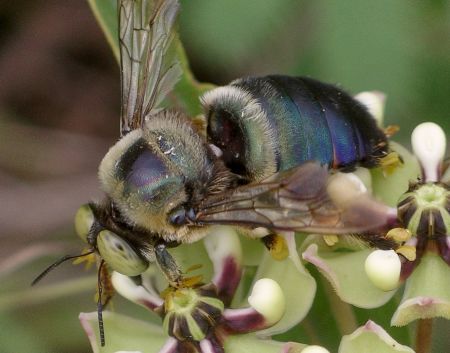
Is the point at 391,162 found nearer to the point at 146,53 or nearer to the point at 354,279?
the point at 354,279

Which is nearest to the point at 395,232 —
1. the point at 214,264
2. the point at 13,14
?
the point at 214,264

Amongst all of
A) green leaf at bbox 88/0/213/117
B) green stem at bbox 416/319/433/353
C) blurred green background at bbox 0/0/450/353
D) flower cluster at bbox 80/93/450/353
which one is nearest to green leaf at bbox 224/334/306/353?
flower cluster at bbox 80/93/450/353

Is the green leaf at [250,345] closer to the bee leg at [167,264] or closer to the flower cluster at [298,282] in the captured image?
the flower cluster at [298,282]

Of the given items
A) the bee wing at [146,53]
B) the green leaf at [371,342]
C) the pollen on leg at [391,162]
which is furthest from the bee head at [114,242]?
the pollen on leg at [391,162]

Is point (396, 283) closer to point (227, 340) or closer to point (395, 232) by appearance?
point (395, 232)

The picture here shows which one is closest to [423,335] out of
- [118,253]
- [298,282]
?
[298,282]

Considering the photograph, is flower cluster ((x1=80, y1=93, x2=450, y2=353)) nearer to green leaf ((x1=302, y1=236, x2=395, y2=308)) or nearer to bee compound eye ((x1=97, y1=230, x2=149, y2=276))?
green leaf ((x1=302, y1=236, x2=395, y2=308))
